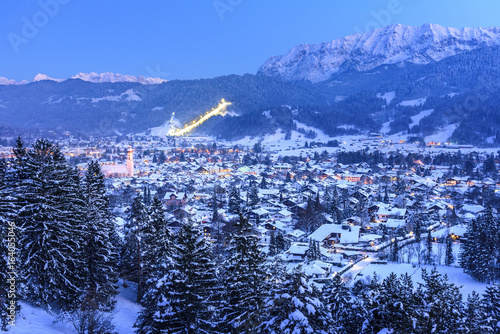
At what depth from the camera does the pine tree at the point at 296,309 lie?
10172 mm

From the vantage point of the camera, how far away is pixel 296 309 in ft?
33.8

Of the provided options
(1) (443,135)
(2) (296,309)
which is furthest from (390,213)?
(1) (443,135)

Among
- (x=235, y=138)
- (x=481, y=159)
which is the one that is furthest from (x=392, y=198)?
(x=235, y=138)

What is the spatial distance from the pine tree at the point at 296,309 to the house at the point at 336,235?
3164cm

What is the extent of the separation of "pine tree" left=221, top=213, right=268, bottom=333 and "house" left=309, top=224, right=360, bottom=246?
29859 mm

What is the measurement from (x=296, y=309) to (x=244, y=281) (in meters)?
2.57

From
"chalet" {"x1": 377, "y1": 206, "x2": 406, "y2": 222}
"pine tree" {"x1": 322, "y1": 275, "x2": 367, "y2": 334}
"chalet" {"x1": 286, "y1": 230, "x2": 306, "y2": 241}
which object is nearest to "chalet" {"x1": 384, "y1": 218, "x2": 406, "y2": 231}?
"chalet" {"x1": 377, "y1": 206, "x2": 406, "y2": 222}

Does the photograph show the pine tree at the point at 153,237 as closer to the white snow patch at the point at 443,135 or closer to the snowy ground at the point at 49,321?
the snowy ground at the point at 49,321

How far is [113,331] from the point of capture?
15.3 meters

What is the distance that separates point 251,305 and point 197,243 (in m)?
2.61

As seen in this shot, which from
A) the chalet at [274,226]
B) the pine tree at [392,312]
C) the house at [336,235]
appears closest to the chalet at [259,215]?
the chalet at [274,226]

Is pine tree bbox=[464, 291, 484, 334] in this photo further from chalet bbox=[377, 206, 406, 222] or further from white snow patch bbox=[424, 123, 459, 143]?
white snow patch bbox=[424, 123, 459, 143]

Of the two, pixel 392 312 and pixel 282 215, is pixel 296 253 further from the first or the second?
pixel 392 312

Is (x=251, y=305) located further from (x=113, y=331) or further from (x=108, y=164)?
(x=108, y=164)
